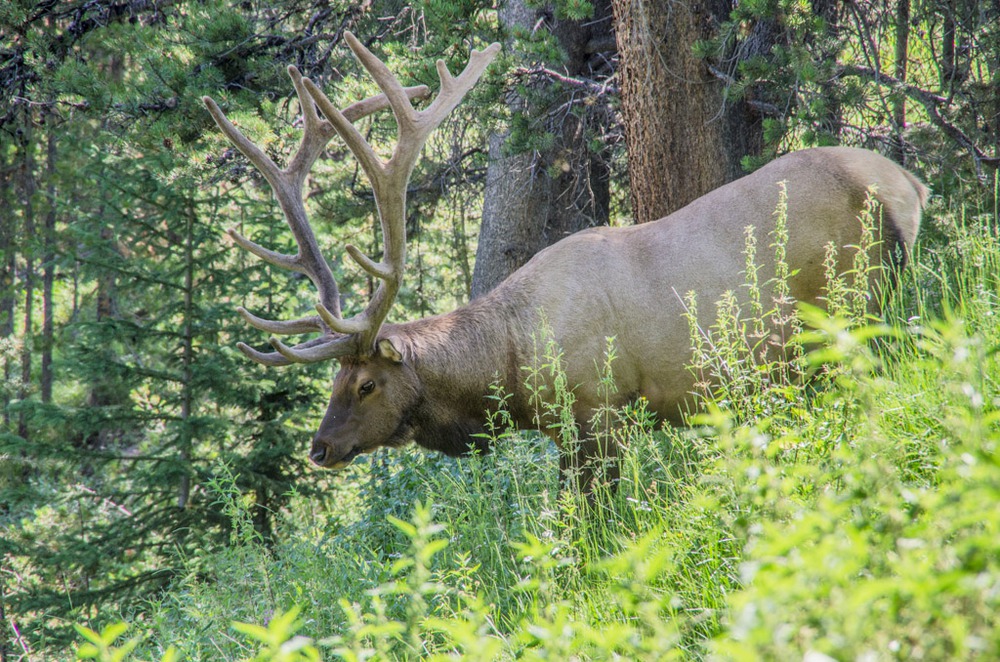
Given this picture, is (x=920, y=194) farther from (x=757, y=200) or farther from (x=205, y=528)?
(x=205, y=528)

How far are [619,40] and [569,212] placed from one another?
2771mm

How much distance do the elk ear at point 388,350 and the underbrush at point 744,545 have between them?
2.80 ft

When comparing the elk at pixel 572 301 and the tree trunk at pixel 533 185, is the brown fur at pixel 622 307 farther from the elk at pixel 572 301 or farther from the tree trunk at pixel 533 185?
the tree trunk at pixel 533 185

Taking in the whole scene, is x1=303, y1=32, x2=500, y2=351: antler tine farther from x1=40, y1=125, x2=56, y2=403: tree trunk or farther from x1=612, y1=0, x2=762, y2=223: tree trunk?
x1=40, y1=125, x2=56, y2=403: tree trunk

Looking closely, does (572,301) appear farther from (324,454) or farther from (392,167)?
(324,454)

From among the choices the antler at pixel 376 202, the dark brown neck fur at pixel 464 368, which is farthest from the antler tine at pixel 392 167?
the dark brown neck fur at pixel 464 368

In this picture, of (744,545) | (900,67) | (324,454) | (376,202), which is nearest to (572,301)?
(376,202)

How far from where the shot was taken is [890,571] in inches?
83.2

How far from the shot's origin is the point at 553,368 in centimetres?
421

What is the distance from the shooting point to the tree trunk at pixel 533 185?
28.7ft

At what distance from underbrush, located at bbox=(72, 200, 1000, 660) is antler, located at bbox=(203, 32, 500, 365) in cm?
110

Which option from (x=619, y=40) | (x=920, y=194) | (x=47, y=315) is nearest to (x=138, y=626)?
(x=619, y=40)

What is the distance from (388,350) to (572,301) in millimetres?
1199

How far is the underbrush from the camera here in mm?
1681
